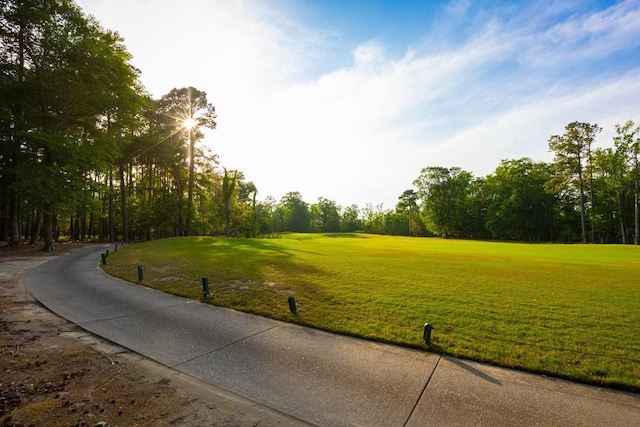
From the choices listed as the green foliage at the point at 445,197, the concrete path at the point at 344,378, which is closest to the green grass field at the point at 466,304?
the concrete path at the point at 344,378

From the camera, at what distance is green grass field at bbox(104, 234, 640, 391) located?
196 inches

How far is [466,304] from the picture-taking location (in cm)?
776

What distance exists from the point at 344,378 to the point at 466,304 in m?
5.17

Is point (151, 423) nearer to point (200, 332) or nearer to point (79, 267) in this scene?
point (200, 332)

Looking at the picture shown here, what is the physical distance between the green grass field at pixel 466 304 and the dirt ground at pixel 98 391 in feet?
9.81

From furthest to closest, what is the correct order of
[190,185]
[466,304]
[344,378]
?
[190,185], [466,304], [344,378]

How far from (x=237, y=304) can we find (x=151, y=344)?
2.77m

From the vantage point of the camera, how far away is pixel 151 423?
3143mm

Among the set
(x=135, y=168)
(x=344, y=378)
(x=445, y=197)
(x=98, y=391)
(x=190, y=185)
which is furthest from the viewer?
(x=445, y=197)

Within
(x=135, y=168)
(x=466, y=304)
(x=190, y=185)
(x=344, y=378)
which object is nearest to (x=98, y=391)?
(x=344, y=378)

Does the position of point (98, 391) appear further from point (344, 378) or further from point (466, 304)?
point (466, 304)

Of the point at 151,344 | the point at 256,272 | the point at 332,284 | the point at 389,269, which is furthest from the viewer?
the point at 389,269

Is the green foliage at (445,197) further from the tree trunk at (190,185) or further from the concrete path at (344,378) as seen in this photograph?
the concrete path at (344,378)

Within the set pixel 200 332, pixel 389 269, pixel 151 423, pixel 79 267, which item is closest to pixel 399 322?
pixel 200 332
